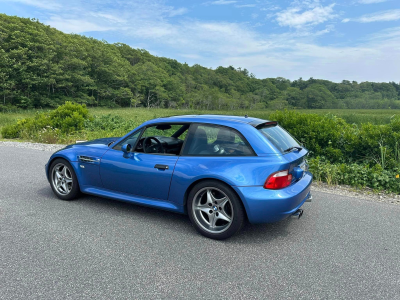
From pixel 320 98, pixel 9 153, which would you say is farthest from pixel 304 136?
pixel 320 98

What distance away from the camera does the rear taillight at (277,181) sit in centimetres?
328

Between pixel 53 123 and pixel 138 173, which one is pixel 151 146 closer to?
pixel 138 173

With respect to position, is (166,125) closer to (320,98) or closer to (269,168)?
(269,168)

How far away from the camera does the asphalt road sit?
8.36 feet

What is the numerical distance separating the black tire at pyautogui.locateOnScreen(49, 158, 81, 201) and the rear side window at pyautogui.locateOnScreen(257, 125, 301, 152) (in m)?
2.93

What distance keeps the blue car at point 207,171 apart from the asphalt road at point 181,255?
1.05ft

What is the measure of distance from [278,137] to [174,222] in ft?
5.85

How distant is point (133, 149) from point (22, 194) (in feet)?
8.26

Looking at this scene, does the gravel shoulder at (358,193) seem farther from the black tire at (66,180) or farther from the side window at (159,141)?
the black tire at (66,180)

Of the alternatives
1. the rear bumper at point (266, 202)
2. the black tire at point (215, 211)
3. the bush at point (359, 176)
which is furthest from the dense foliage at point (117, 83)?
the rear bumper at point (266, 202)

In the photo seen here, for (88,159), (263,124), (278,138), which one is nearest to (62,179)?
(88,159)

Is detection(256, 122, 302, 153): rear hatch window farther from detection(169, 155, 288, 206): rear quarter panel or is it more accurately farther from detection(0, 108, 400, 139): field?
detection(0, 108, 400, 139): field

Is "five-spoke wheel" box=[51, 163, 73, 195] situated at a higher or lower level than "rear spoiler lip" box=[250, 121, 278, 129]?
lower

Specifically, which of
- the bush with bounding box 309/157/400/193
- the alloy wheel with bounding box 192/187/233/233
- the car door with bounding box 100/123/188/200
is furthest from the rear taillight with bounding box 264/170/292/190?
the bush with bounding box 309/157/400/193
